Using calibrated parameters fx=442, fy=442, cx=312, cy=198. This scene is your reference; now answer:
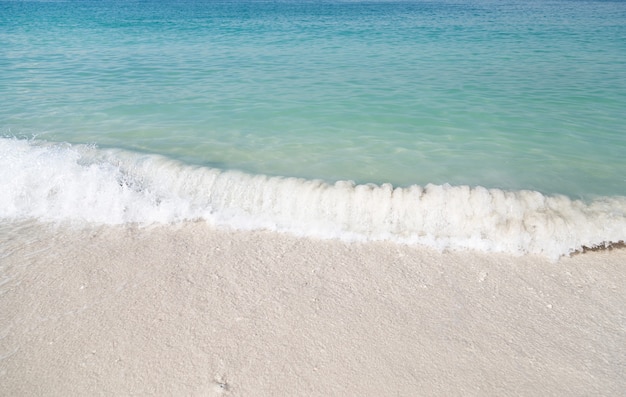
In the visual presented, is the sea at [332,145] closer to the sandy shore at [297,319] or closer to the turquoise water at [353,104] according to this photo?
the turquoise water at [353,104]

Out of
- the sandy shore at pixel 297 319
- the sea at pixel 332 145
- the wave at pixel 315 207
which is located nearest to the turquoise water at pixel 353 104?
the sea at pixel 332 145

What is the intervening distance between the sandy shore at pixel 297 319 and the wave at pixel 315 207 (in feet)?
0.89

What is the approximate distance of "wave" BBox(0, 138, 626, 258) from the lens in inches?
191

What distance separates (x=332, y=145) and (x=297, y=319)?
3.97 m

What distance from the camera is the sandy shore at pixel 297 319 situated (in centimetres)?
312

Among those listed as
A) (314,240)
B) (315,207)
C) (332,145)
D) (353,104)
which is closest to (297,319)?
(314,240)

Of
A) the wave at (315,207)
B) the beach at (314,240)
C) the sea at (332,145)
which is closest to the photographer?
the beach at (314,240)

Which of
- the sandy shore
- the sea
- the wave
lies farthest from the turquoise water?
the sandy shore

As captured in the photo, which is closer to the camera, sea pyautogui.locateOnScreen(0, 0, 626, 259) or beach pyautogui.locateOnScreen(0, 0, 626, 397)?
beach pyautogui.locateOnScreen(0, 0, 626, 397)

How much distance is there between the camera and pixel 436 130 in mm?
7746

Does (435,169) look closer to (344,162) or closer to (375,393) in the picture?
(344,162)

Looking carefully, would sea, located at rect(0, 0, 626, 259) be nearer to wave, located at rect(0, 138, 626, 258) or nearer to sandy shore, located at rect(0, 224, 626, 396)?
wave, located at rect(0, 138, 626, 258)

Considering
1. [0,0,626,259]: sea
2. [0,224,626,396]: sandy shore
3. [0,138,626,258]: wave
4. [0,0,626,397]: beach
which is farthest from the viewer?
[0,0,626,259]: sea

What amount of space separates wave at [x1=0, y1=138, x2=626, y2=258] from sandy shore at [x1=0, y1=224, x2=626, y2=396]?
0.89ft
